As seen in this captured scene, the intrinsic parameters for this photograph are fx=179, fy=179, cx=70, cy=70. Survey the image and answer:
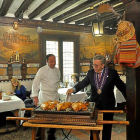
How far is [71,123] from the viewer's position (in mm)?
2080

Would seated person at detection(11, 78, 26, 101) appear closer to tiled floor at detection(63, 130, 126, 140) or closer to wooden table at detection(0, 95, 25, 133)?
wooden table at detection(0, 95, 25, 133)

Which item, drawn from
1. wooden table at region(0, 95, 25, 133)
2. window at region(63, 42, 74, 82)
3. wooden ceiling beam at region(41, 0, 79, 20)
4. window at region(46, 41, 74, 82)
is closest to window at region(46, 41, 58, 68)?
window at region(46, 41, 74, 82)

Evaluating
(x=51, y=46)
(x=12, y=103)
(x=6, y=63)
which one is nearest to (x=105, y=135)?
(x=12, y=103)

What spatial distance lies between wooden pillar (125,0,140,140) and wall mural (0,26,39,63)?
548 centimetres

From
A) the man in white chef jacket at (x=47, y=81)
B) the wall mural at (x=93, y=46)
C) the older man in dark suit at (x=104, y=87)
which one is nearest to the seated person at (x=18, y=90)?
the man in white chef jacket at (x=47, y=81)

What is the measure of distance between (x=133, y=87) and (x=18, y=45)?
569cm

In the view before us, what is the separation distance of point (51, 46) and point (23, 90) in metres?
2.83

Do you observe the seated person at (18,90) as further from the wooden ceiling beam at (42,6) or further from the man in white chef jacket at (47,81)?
the wooden ceiling beam at (42,6)


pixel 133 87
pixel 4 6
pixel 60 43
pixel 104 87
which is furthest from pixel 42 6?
pixel 133 87

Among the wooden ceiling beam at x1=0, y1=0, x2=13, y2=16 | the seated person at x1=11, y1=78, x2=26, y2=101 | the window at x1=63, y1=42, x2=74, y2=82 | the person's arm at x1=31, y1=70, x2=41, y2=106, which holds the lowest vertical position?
the seated person at x1=11, y1=78, x2=26, y2=101

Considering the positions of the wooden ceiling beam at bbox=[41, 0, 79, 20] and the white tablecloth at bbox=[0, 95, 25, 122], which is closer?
the white tablecloth at bbox=[0, 95, 25, 122]

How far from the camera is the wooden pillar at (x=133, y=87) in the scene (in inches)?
96.7

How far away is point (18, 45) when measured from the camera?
7.22 m

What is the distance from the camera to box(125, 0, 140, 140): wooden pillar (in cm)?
246
